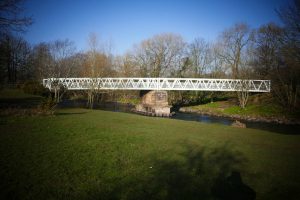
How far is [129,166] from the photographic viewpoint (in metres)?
6.42

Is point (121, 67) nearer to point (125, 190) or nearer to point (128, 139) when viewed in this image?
point (128, 139)

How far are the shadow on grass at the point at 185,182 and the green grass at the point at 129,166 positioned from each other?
2cm

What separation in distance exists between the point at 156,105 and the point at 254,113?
51.7 ft

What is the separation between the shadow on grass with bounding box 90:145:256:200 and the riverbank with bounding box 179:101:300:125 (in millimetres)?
24520

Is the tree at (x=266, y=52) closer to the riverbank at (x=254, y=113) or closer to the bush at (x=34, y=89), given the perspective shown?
the riverbank at (x=254, y=113)

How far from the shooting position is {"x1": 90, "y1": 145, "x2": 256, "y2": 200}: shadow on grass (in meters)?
4.91

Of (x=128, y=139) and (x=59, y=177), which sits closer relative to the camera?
(x=59, y=177)

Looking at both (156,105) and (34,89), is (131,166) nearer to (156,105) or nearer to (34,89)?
(156,105)

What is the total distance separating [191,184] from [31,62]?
64.7 metres

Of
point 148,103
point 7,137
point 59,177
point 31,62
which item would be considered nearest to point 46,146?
point 7,137

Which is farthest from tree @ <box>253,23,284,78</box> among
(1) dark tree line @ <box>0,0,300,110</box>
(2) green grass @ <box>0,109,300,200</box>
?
(2) green grass @ <box>0,109,300,200</box>

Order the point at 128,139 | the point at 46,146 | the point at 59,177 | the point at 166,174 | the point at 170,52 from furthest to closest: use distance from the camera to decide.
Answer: the point at 170,52 → the point at 128,139 → the point at 46,146 → the point at 166,174 → the point at 59,177

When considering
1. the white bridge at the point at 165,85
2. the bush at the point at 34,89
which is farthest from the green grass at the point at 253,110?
the bush at the point at 34,89

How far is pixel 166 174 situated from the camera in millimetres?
6004
